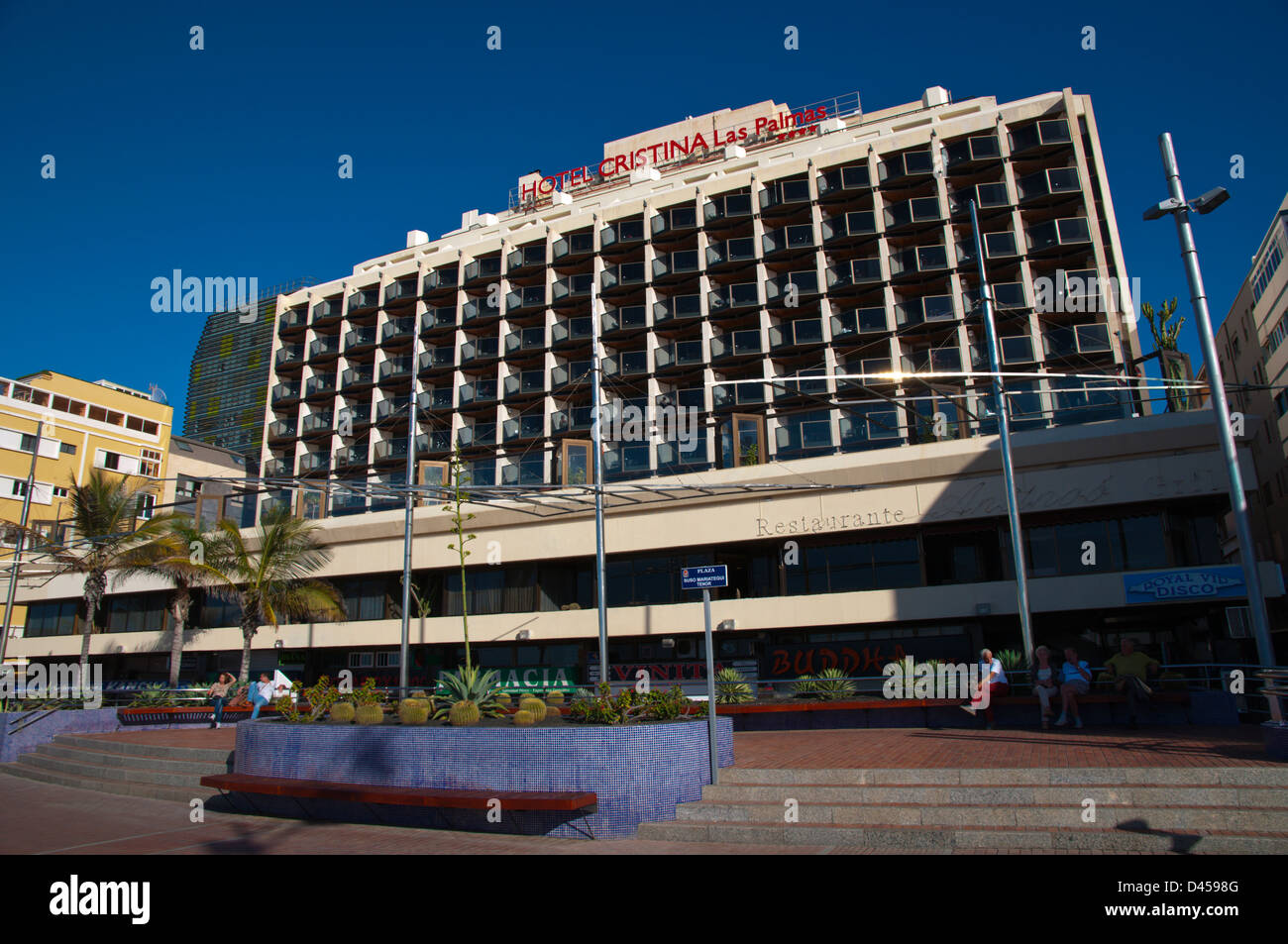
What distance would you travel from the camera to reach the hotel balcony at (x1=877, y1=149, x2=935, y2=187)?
41.2m

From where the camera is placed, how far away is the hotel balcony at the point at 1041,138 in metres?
38.8

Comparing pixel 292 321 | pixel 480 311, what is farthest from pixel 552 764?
pixel 292 321

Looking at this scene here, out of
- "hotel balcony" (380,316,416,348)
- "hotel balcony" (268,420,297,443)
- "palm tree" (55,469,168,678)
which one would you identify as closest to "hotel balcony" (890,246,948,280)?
"hotel balcony" (380,316,416,348)

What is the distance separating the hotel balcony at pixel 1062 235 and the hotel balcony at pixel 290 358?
151ft

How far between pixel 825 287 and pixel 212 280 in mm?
29043

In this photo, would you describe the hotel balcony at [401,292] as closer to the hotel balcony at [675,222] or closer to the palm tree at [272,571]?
the hotel balcony at [675,222]

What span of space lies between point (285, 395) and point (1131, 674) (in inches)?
2129

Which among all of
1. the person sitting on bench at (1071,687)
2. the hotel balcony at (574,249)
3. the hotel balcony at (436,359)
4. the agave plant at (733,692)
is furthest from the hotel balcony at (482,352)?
the person sitting on bench at (1071,687)

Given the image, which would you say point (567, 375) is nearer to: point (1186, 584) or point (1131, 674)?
point (1186, 584)

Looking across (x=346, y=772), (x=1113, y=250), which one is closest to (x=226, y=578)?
(x=346, y=772)

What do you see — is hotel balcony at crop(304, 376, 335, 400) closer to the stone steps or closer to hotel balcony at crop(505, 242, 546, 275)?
hotel balcony at crop(505, 242, 546, 275)

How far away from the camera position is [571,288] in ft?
161

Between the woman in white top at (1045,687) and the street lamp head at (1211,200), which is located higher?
the street lamp head at (1211,200)
